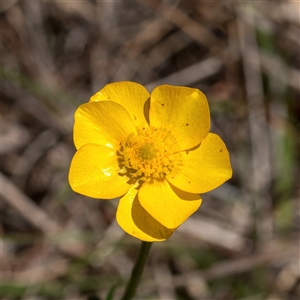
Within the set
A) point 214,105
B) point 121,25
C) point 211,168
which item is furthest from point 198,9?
point 211,168

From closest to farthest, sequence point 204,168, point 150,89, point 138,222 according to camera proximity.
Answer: point 138,222, point 204,168, point 150,89

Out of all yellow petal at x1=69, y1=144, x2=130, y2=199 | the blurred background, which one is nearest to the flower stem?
yellow petal at x1=69, y1=144, x2=130, y2=199

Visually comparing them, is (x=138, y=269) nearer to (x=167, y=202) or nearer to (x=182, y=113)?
(x=167, y=202)

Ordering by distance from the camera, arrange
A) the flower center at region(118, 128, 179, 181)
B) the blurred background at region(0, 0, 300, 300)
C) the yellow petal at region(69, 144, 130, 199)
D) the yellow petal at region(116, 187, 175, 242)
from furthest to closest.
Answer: the blurred background at region(0, 0, 300, 300) < the flower center at region(118, 128, 179, 181) < the yellow petal at region(69, 144, 130, 199) < the yellow petal at region(116, 187, 175, 242)

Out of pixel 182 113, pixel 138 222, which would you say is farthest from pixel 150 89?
pixel 138 222

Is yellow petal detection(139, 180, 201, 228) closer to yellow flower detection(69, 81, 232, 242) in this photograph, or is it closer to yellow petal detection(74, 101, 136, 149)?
yellow flower detection(69, 81, 232, 242)

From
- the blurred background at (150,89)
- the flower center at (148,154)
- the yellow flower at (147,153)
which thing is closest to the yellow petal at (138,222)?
the yellow flower at (147,153)
